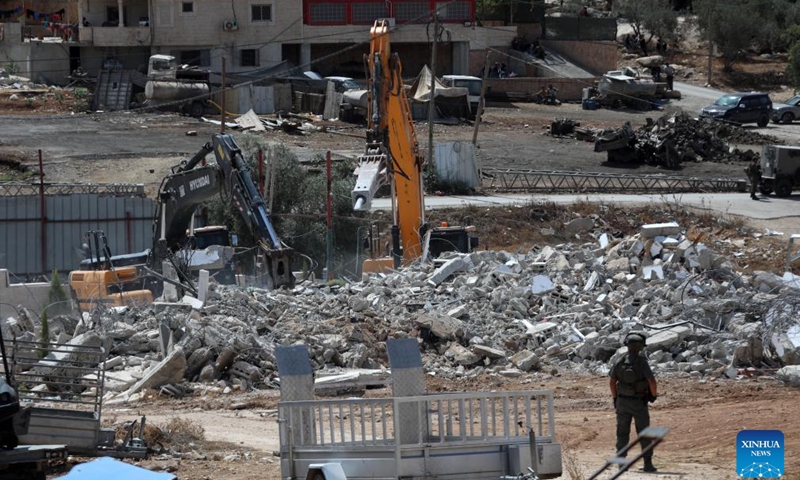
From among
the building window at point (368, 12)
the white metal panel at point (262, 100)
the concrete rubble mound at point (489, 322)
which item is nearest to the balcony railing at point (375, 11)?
the building window at point (368, 12)

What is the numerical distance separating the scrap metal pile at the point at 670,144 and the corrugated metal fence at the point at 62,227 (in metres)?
16.0

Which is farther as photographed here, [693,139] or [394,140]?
[693,139]

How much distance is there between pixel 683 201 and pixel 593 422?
21.4 meters

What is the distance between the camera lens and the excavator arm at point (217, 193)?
2156 cm

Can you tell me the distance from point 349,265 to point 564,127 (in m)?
18.9

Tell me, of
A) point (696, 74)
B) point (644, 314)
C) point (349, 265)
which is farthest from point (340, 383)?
point (696, 74)

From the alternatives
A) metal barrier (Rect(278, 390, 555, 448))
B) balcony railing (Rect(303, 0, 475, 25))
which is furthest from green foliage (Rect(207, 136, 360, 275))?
balcony railing (Rect(303, 0, 475, 25))

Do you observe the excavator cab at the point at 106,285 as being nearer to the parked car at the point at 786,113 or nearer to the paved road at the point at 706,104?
the paved road at the point at 706,104

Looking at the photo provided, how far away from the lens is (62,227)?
31.5 m

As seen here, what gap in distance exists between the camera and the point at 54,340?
59.7 ft

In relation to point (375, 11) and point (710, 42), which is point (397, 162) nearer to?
point (375, 11)

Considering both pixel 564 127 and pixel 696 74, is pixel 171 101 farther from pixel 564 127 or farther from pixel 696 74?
pixel 696 74

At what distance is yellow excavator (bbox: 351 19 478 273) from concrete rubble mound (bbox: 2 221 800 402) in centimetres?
251

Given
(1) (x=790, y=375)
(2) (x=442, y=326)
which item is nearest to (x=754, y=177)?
(2) (x=442, y=326)
